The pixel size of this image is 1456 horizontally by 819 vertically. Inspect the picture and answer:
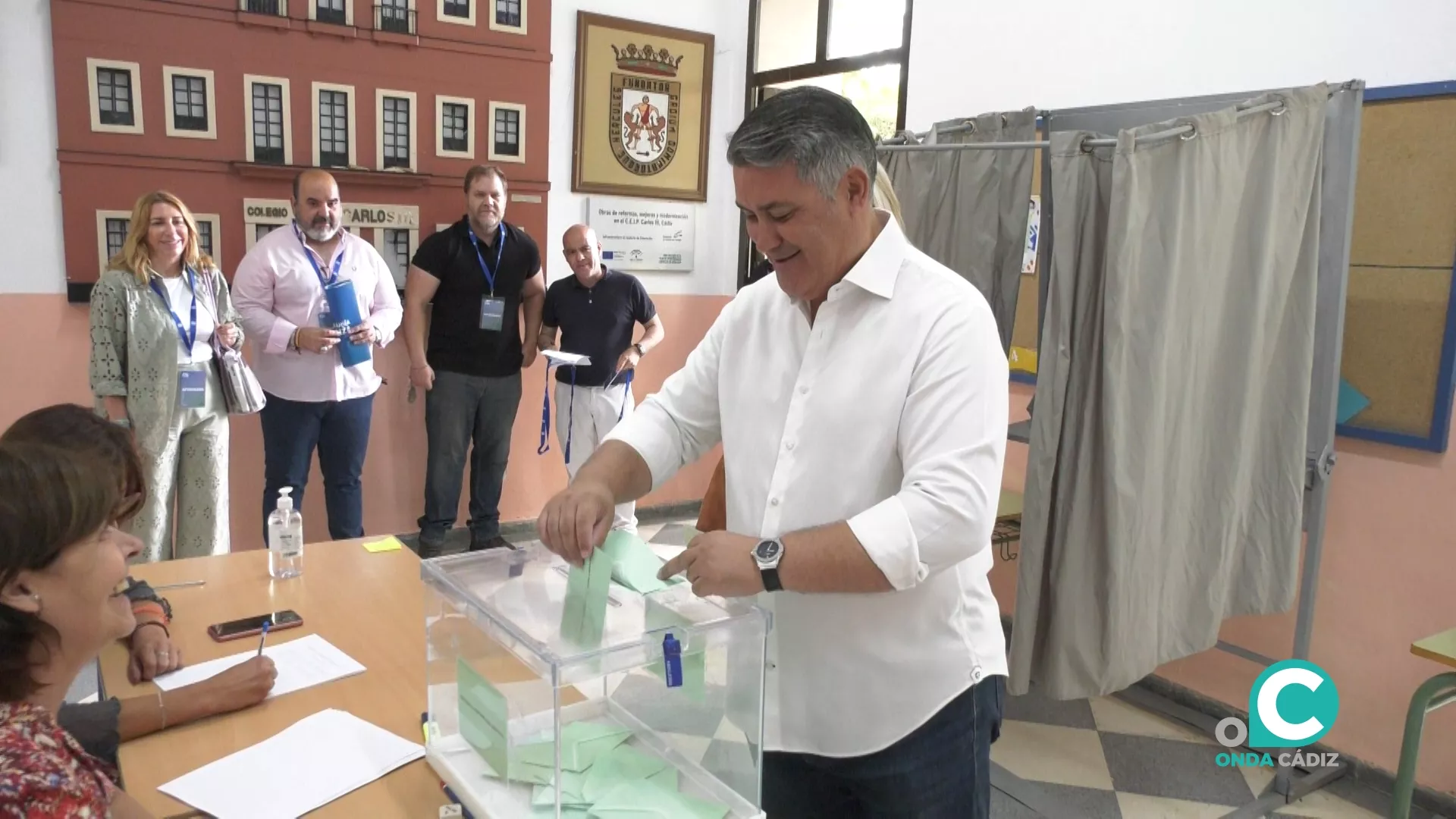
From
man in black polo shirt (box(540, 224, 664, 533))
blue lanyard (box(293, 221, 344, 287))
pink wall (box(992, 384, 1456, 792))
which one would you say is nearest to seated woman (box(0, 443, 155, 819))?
blue lanyard (box(293, 221, 344, 287))

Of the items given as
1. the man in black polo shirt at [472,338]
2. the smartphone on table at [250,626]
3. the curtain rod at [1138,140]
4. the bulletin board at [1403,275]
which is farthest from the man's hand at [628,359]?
the bulletin board at [1403,275]

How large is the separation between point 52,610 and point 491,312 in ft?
10.4

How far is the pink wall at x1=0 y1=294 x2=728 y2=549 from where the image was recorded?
143 inches

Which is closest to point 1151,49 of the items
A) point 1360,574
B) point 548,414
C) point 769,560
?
point 1360,574

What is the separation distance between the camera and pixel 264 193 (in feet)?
13.1

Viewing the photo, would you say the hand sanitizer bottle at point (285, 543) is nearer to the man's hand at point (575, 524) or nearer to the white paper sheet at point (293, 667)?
the white paper sheet at point (293, 667)

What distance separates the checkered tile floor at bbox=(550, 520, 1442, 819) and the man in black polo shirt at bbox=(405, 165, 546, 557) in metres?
1.93

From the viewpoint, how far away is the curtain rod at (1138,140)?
217 cm

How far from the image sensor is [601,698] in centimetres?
132

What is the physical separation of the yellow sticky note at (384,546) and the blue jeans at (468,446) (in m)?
1.96

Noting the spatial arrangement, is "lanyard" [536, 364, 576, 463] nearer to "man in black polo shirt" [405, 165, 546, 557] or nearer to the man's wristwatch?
"man in black polo shirt" [405, 165, 546, 557]

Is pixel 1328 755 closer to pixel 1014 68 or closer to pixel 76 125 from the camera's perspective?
pixel 1014 68

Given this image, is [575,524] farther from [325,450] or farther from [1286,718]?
[325,450]

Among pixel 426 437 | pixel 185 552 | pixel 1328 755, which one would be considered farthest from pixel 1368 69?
pixel 185 552
